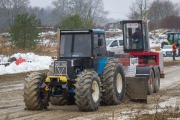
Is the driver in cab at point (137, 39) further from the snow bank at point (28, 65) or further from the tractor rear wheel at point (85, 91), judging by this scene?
the tractor rear wheel at point (85, 91)

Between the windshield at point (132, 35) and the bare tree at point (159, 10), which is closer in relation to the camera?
the windshield at point (132, 35)

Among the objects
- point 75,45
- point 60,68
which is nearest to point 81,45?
point 75,45

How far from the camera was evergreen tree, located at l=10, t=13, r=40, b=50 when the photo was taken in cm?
3522

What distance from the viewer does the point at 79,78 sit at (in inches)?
452

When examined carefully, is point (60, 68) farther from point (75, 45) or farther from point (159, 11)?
point (159, 11)

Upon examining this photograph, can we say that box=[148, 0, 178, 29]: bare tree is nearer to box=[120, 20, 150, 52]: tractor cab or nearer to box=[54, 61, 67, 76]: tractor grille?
box=[120, 20, 150, 52]: tractor cab

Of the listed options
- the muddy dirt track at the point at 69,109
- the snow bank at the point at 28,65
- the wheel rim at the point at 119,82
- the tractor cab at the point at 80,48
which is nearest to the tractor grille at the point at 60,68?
the tractor cab at the point at 80,48

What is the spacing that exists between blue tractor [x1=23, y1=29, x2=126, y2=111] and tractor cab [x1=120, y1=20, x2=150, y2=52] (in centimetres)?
777

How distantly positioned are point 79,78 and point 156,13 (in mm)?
105874

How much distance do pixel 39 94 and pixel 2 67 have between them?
45.1 feet

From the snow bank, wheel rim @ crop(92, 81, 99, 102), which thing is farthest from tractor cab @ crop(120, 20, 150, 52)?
wheel rim @ crop(92, 81, 99, 102)

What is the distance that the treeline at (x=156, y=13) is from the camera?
2375 inches

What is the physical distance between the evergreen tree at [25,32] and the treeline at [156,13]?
25.5 metres

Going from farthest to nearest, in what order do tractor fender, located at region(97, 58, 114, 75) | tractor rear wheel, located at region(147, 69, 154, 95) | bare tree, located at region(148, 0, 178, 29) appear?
bare tree, located at region(148, 0, 178, 29) → tractor rear wheel, located at region(147, 69, 154, 95) → tractor fender, located at region(97, 58, 114, 75)
